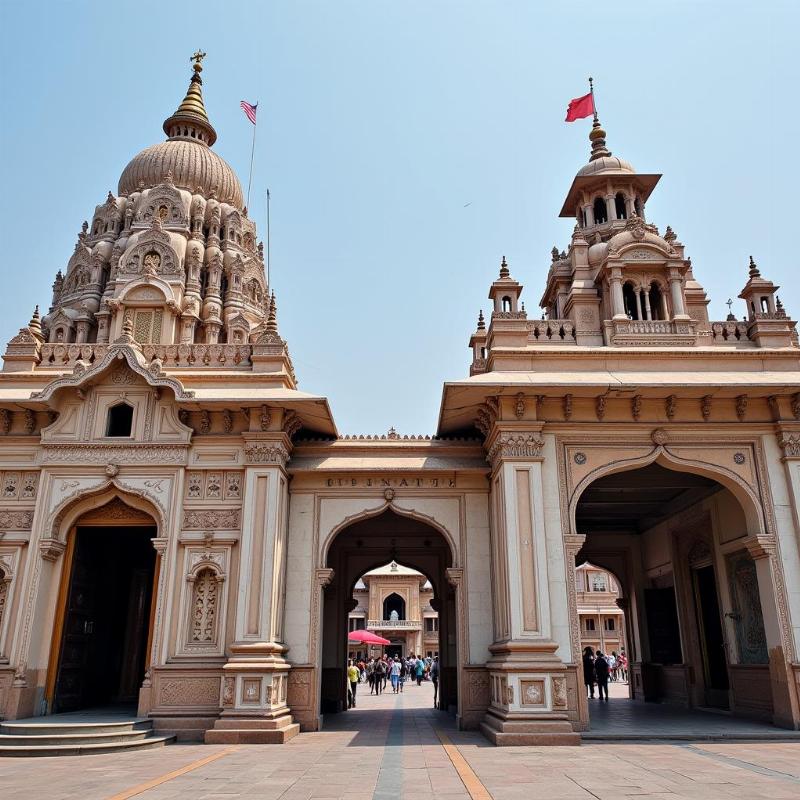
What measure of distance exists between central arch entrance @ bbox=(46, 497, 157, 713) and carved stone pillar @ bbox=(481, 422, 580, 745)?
692cm

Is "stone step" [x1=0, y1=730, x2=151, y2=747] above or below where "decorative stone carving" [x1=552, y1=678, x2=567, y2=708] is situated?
below

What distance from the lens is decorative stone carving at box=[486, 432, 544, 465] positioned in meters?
13.7

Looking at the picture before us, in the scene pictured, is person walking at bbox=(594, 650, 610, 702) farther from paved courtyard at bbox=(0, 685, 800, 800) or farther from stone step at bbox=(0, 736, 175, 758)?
stone step at bbox=(0, 736, 175, 758)

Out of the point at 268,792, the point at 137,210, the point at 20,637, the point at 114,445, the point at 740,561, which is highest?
the point at 137,210

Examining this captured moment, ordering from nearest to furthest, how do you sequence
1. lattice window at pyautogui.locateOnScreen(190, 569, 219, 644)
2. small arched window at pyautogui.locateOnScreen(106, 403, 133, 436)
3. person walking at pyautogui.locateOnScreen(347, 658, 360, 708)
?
lattice window at pyautogui.locateOnScreen(190, 569, 219, 644)
small arched window at pyautogui.locateOnScreen(106, 403, 133, 436)
person walking at pyautogui.locateOnScreen(347, 658, 360, 708)

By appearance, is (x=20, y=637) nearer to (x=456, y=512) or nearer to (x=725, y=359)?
(x=456, y=512)

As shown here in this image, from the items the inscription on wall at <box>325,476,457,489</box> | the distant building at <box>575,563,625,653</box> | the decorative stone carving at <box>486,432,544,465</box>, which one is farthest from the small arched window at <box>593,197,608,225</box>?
the distant building at <box>575,563,625,653</box>

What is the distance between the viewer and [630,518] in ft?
69.2

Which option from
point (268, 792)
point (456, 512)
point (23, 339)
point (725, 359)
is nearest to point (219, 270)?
point (23, 339)

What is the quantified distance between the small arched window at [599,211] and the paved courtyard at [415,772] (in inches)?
543

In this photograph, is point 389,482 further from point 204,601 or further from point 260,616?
point 204,601

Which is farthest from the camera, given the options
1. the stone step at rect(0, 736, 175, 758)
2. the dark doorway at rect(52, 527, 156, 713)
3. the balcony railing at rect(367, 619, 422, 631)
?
the balcony railing at rect(367, 619, 422, 631)

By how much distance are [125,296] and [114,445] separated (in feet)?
33.9

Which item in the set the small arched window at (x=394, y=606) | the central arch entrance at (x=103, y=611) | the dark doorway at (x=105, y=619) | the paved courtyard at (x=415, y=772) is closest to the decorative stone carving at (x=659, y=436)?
the paved courtyard at (x=415, y=772)
